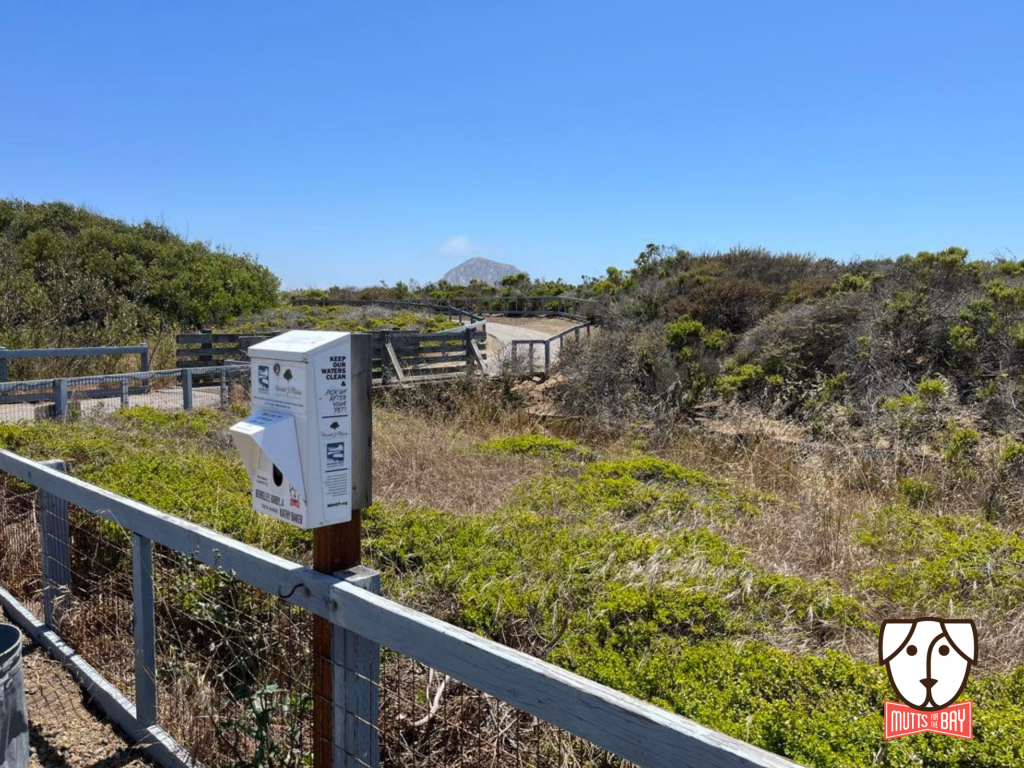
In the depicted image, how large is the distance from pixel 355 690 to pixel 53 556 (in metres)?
3.20

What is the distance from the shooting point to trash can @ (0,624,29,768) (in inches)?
110

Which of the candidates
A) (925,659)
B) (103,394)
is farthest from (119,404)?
(925,659)

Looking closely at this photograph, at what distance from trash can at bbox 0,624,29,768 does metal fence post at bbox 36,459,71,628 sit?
174 cm

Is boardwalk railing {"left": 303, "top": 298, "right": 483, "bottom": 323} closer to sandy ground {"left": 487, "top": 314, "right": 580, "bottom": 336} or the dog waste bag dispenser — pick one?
sandy ground {"left": 487, "top": 314, "right": 580, "bottom": 336}

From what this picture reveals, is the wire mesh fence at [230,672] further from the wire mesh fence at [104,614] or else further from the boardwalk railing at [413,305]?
the boardwalk railing at [413,305]

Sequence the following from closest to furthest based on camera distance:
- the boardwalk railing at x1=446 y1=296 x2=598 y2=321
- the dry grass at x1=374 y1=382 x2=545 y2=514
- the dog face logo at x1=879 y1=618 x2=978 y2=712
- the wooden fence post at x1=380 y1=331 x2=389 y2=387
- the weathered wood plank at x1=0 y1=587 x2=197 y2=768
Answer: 1. the dog face logo at x1=879 y1=618 x2=978 y2=712
2. the weathered wood plank at x1=0 y1=587 x2=197 y2=768
3. the dry grass at x1=374 y1=382 x2=545 y2=514
4. the wooden fence post at x1=380 y1=331 x2=389 y2=387
5. the boardwalk railing at x1=446 y1=296 x2=598 y2=321

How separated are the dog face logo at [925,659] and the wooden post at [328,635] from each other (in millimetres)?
1643

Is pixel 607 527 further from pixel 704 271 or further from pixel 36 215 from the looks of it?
pixel 36 215

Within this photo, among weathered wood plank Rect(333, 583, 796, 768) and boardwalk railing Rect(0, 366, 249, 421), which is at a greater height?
weathered wood plank Rect(333, 583, 796, 768)

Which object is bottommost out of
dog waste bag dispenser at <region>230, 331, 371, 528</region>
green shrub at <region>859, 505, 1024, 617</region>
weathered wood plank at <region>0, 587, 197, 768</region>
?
weathered wood plank at <region>0, 587, 197, 768</region>

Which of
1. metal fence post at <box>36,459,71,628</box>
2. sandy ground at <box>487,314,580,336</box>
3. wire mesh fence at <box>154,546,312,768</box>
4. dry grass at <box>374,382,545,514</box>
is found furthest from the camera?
sandy ground at <box>487,314,580,336</box>

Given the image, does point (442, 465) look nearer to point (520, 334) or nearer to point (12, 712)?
point (12, 712)

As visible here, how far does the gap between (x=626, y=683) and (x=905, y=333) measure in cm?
1348

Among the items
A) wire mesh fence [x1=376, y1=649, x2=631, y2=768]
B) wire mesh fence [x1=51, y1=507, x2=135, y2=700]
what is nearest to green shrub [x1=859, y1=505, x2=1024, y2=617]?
wire mesh fence [x1=376, y1=649, x2=631, y2=768]
